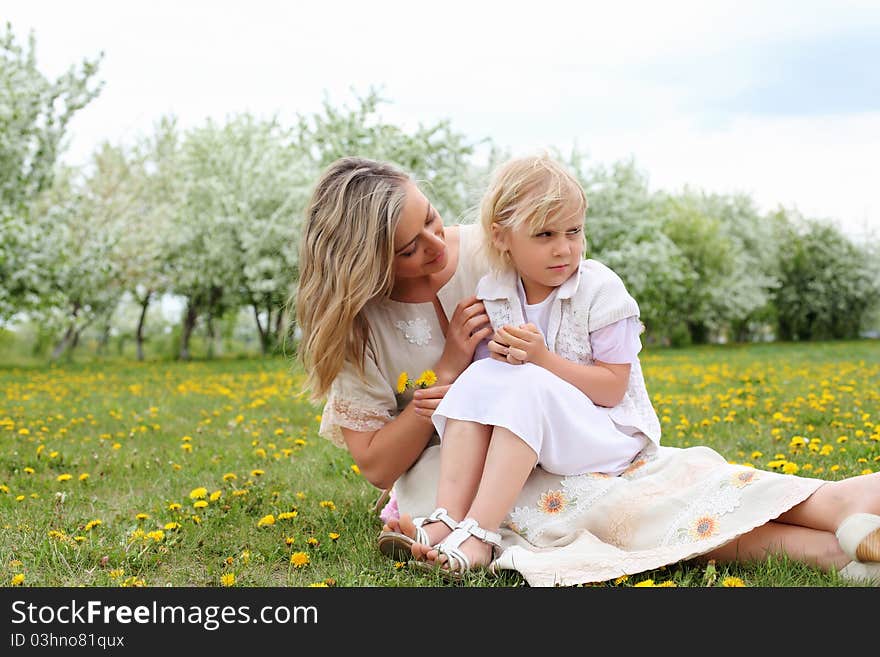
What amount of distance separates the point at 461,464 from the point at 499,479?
15cm

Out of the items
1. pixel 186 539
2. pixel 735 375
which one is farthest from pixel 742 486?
pixel 735 375

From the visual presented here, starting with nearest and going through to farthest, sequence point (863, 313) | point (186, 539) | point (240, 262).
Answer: point (186, 539) → point (240, 262) → point (863, 313)

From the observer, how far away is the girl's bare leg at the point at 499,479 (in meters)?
2.74

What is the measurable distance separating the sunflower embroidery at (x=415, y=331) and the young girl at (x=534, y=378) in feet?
0.92

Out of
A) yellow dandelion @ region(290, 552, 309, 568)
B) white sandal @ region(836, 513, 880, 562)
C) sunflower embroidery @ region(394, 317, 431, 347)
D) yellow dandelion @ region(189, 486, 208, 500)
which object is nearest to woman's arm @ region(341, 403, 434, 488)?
sunflower embroidery @ region(394, 317, 431, 347)

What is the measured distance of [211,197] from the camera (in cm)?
2128

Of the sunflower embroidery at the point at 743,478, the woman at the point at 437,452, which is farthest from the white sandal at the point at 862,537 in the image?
the sunflower embroidery at the point at 743,478

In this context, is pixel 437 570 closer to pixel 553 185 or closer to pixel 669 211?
pixel 553 185

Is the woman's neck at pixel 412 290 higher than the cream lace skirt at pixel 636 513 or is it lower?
higher

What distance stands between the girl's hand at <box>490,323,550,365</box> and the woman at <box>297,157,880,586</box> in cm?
30

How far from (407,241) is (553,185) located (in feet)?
1.77

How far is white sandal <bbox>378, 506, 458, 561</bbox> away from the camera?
2754mm

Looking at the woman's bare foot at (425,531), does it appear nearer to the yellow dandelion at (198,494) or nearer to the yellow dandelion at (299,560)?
the yellow dandelion at (299,560)

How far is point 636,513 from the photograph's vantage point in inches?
112
